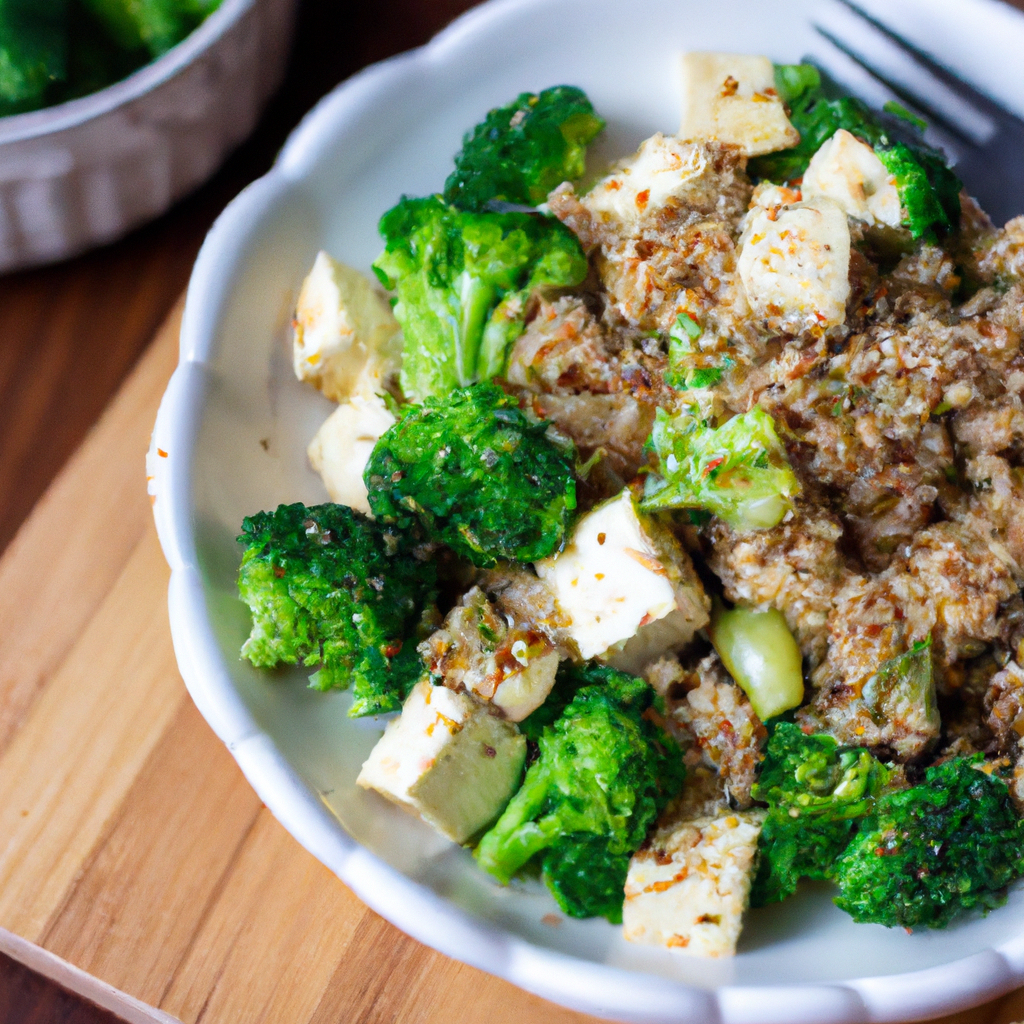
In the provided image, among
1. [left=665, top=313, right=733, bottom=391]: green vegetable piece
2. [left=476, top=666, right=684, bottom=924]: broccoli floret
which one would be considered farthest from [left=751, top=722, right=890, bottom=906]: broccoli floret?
[left=665, top=313, right=733, bottom=391]: green vegetable piece

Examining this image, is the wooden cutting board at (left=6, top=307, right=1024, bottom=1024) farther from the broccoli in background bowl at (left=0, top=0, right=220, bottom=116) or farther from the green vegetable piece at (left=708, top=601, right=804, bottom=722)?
the broccoli in background bowl at (left=0, top=0, right=220, bottom=116)

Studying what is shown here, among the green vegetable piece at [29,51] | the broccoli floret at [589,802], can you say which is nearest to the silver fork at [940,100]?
the broccoli floret at [589,802]

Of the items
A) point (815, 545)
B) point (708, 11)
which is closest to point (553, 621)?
point (815, 545)

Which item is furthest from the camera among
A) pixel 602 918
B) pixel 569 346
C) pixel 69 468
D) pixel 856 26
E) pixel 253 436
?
pixel 69 468

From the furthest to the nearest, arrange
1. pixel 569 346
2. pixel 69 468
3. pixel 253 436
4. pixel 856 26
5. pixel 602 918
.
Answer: pixel 69 468
pixel 856 26
pixel 253 436
pixel 569 346
pixel 602 918

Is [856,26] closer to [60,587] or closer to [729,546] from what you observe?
[729,546]

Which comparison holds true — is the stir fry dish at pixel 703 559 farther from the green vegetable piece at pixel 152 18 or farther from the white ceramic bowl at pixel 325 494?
the green vegetable piece at pixel 152 18
